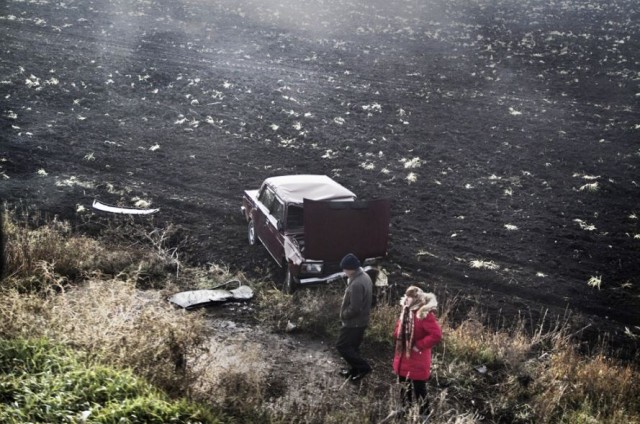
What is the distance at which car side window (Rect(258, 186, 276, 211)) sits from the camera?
11.2m

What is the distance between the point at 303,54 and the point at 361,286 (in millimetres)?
27842

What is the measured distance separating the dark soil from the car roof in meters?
1.70

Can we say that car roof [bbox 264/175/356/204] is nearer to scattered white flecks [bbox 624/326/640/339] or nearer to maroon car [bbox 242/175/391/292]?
maroon car [bbox 242/175/391/292]

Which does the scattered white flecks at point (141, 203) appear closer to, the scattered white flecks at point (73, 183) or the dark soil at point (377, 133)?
the dark soil at point (377, 133)

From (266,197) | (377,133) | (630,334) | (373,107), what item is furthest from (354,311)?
(373,107)

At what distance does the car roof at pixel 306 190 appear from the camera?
1059 cm

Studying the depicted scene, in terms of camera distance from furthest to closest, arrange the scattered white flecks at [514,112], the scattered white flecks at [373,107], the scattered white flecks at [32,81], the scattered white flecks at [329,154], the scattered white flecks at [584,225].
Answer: the scattered white flecks at [32,81]
the scattered white flecks at [514,112]
the scattered white flecks at [373,107]
the scattered white flecks at [329,154]
the scattered white flecks at [584,225]

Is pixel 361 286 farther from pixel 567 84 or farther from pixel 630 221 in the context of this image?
pixel 567 84

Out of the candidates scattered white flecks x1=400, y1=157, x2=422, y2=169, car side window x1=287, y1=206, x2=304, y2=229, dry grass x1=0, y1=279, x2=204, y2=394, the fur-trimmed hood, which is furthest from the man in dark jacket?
scattered white flecks x1=400, y1=157, x2=422, y2=169

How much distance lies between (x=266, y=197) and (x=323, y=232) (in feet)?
7.52

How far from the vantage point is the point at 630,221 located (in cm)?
1453

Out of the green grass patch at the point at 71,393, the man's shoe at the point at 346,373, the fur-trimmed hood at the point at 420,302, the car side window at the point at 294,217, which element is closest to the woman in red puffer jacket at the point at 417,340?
the fur-trimmed hood at the point at 420,302

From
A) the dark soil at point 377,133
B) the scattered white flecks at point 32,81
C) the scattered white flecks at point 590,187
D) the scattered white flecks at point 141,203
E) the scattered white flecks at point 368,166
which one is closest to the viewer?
the dark soil at point 377,133

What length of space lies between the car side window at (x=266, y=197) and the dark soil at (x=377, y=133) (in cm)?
118
